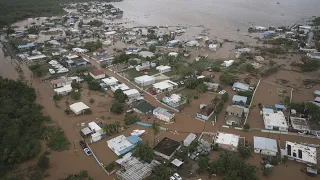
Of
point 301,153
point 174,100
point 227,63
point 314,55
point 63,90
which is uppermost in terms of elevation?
point 314,55

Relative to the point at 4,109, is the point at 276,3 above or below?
above

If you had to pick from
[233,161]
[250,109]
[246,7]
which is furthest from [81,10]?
[233,161]

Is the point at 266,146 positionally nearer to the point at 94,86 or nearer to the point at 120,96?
the point at 120,96

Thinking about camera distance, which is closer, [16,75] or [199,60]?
[16,75]

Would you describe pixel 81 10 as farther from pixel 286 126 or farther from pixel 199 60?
pixel 286 126

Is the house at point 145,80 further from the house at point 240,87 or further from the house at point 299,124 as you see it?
the house at point 299,124

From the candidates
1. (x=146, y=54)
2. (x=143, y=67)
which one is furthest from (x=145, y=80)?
(x=146, y=54)
